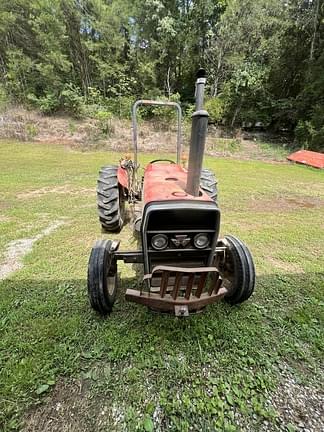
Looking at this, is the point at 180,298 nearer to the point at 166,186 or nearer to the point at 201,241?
the point at 201,241

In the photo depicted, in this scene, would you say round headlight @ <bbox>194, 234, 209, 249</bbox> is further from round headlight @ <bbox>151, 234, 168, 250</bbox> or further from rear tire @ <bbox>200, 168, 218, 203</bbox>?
rear tire @ <bbox>200, 168, 218, 203</bbox>

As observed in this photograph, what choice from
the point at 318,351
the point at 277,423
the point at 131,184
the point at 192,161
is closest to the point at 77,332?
the point at 277,423

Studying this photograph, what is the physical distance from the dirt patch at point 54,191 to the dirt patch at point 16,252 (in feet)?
5.32

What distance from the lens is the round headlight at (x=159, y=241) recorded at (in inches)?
65.2

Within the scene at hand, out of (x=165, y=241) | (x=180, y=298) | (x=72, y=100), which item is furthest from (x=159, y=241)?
(x=72, y=100)

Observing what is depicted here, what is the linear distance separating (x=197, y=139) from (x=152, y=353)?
142cm

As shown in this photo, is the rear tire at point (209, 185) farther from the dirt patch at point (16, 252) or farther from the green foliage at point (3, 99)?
the green foliage at point (3, 99)

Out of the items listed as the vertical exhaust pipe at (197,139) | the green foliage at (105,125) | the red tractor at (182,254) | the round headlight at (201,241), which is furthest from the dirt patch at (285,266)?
the green foliage at (105,125)

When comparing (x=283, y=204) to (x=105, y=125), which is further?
(x=105, y=125)

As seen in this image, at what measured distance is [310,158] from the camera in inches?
344

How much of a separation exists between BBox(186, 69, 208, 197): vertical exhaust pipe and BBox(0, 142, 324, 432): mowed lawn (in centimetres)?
107

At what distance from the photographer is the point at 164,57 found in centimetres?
1562

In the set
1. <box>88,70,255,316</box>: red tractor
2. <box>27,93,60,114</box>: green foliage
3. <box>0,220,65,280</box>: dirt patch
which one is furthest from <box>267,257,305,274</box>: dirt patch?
<box>27,93,60,114</box>: green foliage

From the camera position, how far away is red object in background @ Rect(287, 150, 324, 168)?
27.2 feet
